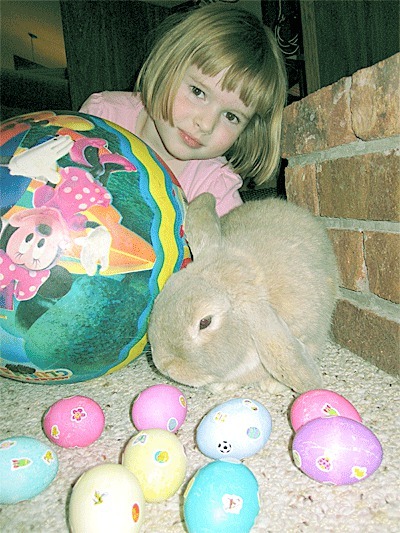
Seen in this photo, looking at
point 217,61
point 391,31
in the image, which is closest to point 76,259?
point 217,61

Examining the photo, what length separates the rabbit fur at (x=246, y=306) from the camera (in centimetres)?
115

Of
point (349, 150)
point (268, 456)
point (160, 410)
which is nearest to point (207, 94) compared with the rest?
point (349, 150)

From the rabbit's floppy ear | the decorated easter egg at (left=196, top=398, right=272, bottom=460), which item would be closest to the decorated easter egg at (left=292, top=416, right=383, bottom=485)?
the decorated easter egg at (left=196, top=398, right=272, bottom=460)

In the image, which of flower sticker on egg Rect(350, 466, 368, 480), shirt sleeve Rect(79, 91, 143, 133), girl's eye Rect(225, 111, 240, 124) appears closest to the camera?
flower sticker on egg Rect(350, 466, 368, 480)

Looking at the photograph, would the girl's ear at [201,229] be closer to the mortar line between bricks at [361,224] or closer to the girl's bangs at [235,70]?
the mortar line between bricks at [361,224]

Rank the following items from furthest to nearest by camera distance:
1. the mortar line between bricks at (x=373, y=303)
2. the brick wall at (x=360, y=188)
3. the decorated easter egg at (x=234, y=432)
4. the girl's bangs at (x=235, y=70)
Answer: the girl's bangs at (x=235, y=70) → the mortar line between bricks at (x=373, y=303) → the brick wall at (x=360, y=188) → the decorated easter egg at (x=234, y=432)

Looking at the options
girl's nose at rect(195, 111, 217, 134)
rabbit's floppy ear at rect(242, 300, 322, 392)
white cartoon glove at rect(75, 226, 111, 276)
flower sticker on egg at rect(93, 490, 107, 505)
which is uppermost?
girl's nose at rect(195, 111, 217, 134)

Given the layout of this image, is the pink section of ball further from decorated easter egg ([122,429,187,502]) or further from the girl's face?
the girl's face

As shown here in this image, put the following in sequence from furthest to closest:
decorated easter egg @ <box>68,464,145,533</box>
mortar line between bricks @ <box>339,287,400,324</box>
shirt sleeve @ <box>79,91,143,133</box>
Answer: shirt sleeve @ <box>79,91,143,133</box> < mortar line between bricks @ <box>339,287,400,324</box> < decorated easter egg @ <box>68,464,145,533</box>

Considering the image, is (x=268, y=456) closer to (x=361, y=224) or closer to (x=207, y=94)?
(x=361, y=224)

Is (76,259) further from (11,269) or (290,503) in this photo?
(290,503)

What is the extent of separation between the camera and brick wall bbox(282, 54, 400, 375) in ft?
4.01

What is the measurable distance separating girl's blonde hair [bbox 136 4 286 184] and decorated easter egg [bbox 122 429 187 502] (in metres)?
1.32

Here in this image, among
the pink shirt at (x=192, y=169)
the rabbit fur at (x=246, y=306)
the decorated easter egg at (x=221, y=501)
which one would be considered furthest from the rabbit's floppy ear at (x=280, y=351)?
the pink shirt at (x=192, y=169)
